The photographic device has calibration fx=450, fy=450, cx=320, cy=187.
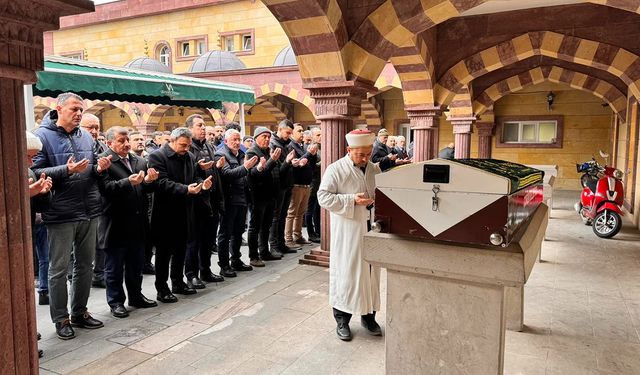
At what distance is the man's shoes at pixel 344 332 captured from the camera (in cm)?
323

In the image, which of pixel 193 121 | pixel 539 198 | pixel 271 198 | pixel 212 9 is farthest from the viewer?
pixel 212 9

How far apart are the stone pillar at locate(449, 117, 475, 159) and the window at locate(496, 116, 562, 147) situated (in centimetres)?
498

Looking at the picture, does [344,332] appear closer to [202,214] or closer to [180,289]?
[180,289]

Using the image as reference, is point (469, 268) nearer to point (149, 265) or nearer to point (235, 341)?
point (235, 341)

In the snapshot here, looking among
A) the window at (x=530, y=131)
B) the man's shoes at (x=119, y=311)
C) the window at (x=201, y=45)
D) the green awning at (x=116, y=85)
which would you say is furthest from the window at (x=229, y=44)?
the man's shoes at (x=119, y=311)

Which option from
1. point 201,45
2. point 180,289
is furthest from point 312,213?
point 201,45

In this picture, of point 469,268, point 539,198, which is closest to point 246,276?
point 539,198

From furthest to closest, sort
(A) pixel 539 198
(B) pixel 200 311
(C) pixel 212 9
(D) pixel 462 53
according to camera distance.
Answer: (C) pixel 212 9, (D) pixel 462 53, (B) pixel 200 311, (A) pixel 539 198

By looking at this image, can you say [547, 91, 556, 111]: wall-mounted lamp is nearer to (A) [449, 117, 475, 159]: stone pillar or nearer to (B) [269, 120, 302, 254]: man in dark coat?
(A) [449, 117, 475, 159]: stone pillar

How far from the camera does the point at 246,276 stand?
15.9ft

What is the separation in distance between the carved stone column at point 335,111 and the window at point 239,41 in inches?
551

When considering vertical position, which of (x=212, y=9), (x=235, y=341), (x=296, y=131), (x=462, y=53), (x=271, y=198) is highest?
Answer: (x=212, y=9)

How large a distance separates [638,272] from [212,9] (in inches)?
689

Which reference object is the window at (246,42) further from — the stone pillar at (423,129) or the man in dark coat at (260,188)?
the man in dark coat at (260,188)
